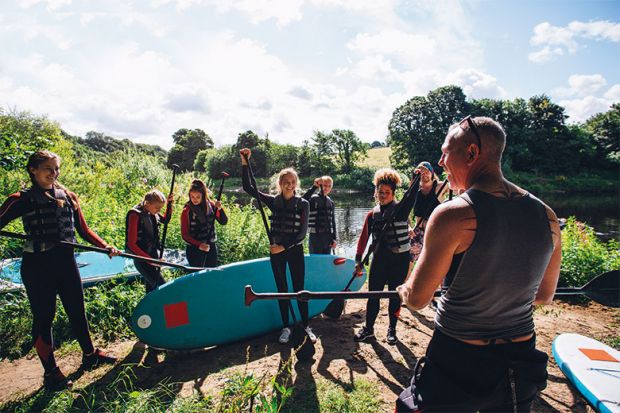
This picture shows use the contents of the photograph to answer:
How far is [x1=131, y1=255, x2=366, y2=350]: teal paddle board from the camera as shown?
3578mm

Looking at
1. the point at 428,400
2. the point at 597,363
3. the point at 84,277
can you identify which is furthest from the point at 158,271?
the point at 597,363

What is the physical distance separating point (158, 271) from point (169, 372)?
4.04ft

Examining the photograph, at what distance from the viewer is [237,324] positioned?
396 cm

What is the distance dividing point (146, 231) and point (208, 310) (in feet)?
4.00

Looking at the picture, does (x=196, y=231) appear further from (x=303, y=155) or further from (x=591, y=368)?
(x=303, y=155)

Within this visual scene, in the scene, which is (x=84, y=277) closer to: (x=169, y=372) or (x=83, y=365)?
(x=83, y=365)

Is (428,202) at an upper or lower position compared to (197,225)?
upper

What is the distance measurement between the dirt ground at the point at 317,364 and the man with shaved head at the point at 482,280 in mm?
1654

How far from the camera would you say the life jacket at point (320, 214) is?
546 centimetres

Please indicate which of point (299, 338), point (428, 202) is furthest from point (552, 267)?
point (428, 202)

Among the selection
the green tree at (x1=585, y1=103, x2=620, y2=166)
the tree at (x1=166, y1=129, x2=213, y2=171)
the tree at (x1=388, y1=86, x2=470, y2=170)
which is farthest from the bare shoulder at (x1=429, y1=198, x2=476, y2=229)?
the tree at (x1=166, y1=129, x2=213, y2=171)

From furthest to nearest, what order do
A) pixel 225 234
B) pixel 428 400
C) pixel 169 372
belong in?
pixel 225 234
pixel 169 372
pixel 428 400

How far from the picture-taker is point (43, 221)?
2.96 metres

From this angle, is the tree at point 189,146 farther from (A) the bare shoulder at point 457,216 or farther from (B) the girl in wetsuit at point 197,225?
(A) the bare shoulder at point 457,216
